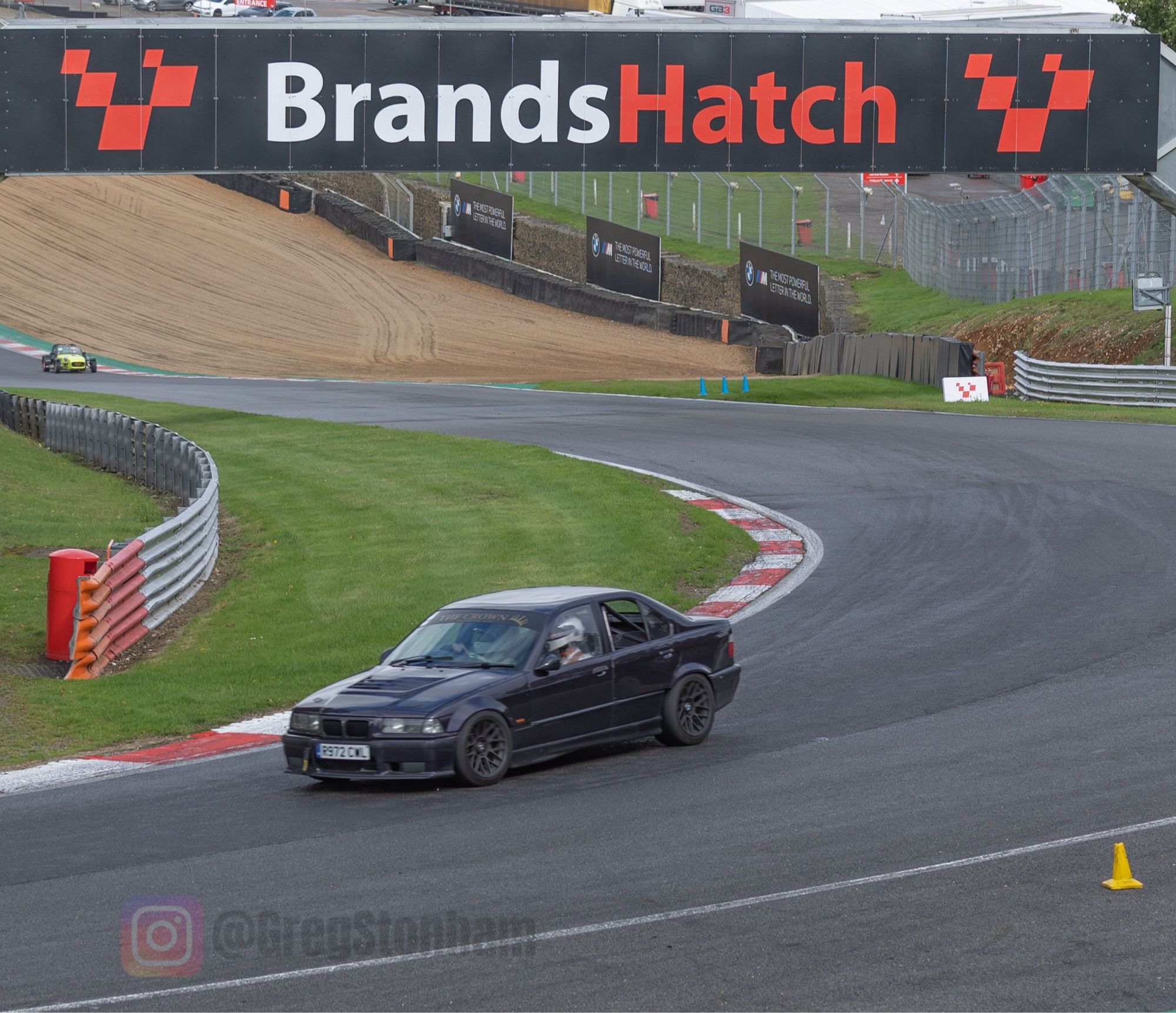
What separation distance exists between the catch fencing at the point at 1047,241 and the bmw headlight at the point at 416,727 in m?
29.0

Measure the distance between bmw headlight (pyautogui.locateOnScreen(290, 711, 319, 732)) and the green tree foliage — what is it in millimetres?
46410

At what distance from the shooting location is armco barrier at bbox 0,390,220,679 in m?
15.1

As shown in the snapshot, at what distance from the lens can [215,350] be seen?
54219mm

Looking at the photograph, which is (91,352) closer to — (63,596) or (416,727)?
(63,596)

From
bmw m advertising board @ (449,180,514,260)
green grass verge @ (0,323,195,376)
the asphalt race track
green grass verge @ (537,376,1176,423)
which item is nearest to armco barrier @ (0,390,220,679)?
the asphalt race track

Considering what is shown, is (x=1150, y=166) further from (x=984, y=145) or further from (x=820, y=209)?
(x=820, y=209)

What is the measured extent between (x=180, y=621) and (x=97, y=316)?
42.9 meters

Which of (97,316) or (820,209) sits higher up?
(820,209)

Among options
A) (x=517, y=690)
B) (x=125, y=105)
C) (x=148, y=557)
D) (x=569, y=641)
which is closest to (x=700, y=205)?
(x=125, y=105)

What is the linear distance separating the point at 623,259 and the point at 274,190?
765 inches


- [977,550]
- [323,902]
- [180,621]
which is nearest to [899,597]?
[977,550]

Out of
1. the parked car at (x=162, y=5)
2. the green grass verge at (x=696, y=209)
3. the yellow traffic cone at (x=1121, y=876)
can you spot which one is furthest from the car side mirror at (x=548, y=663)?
the parked car at (x=162, y=5)

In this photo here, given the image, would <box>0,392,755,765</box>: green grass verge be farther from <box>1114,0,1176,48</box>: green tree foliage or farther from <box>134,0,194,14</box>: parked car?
<box>134,0,194,14</box>: parked car

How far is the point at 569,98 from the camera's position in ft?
102
